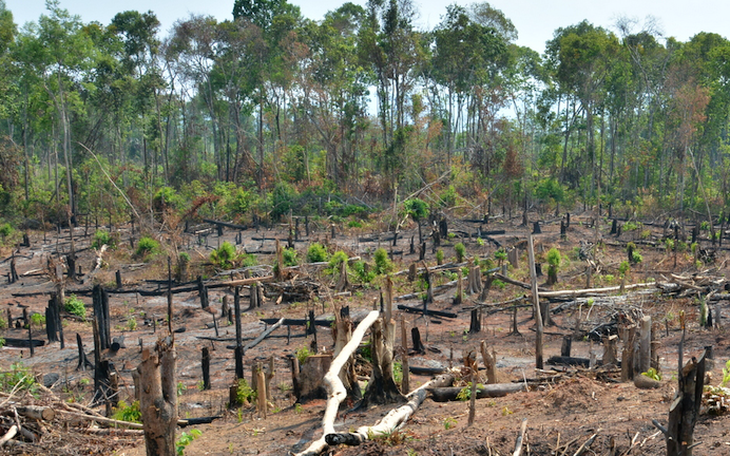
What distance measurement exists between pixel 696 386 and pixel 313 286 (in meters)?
14.8

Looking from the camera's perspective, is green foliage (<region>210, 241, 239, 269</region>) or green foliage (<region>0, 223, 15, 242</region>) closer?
green foliage (<region>210, 241, 239, 269</region>)

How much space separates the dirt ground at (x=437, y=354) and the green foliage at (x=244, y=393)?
0.15 m

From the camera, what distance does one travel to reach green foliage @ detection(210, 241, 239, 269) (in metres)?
21.7

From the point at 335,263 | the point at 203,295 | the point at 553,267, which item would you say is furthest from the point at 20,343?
the point at 553,267

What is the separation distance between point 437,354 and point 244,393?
4554 millimetres

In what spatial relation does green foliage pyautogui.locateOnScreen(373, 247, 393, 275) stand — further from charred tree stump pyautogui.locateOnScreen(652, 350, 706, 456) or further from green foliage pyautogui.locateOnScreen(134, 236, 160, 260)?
charred tree stump pyautogui.locateOnScreen(652, 350, 706, 456)

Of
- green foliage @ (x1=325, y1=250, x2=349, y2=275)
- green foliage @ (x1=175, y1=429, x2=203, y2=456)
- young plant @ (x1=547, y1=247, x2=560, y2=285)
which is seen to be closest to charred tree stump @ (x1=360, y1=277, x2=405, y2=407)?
green foliage @ (x1=175, y1=429, x2=203, y2=456)

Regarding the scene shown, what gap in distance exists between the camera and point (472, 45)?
39625 millimetres

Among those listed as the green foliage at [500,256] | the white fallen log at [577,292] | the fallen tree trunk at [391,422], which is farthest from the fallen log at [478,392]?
the green foliage at [500,256]

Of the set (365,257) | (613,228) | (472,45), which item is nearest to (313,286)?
(365,257)

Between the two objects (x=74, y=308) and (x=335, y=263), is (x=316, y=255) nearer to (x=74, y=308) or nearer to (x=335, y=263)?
(x=335, y=263)

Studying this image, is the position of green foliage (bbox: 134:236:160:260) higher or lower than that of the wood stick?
higher

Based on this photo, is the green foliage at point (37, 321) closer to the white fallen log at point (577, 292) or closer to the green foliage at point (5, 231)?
the white fallen log at point (577, 292)

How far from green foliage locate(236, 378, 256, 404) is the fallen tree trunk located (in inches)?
113
